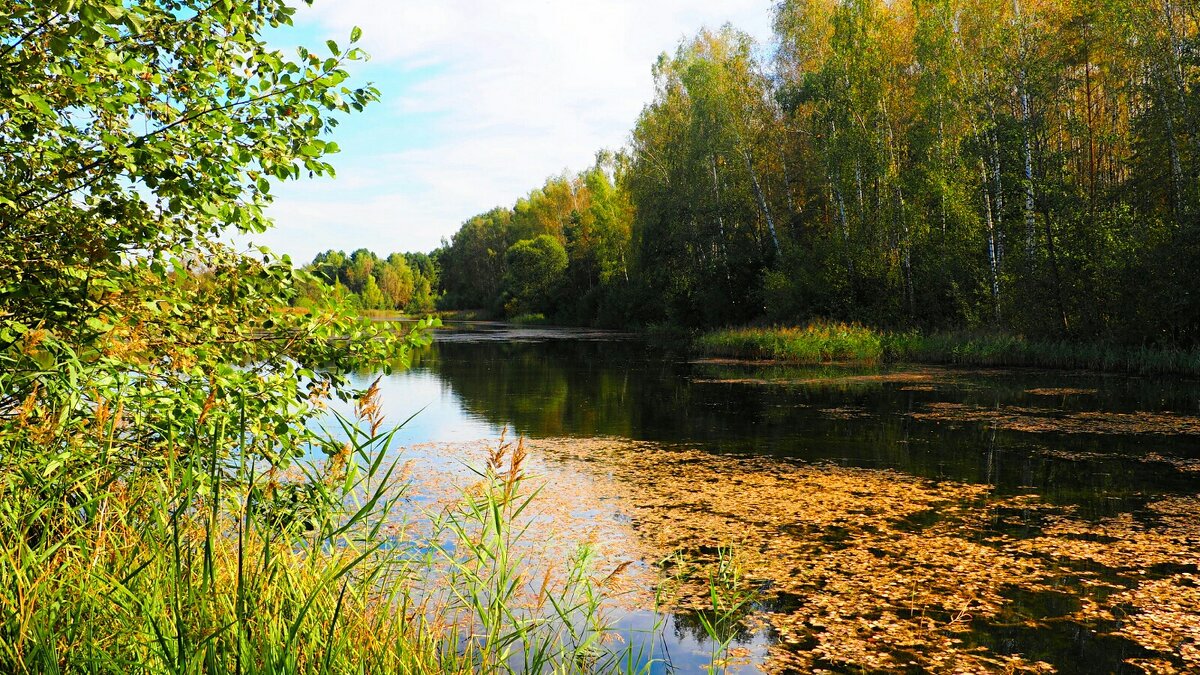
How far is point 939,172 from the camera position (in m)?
22.4

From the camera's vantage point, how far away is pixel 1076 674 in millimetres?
4121

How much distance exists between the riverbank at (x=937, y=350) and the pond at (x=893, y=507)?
69 centimetres

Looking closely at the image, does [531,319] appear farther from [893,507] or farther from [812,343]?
[893,507]

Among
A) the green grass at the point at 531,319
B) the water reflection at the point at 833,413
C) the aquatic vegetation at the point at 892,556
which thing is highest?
the green grass at the point at 531,319

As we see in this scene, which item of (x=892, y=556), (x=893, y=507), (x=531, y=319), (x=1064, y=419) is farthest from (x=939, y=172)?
(x=531, y=319)

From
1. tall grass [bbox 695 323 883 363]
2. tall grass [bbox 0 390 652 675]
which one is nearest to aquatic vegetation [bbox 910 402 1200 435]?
tall grass [bbox 695 323 883 363]

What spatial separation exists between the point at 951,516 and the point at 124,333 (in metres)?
6.68

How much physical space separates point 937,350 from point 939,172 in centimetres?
508

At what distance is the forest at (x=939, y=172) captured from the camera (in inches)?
746

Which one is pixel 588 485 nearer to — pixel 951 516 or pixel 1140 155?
pixel 951 516

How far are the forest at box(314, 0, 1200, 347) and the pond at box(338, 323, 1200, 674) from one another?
3.42 m

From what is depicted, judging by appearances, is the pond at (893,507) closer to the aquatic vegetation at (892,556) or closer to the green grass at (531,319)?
the aquatic vegetation at (892,556)

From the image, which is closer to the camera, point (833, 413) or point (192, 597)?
point (192, 597)

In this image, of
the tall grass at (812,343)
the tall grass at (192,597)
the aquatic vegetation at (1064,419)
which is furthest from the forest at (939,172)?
the tall grass at (192,597)
